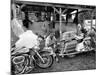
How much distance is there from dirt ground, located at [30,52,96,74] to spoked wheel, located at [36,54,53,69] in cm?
6

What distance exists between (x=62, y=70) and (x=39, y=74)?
1.33 ft

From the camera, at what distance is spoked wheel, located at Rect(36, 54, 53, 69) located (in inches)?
98.3

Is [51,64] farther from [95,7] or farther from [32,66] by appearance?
[95,7]

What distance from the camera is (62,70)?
259 cm

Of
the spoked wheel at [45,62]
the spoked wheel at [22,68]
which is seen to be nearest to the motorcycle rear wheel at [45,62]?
the spoked wheel at [45,62]

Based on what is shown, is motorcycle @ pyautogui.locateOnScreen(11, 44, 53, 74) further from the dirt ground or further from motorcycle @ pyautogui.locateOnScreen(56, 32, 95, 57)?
motorcycle @ pyautogui.locateOnScreen(56, 32, 95, 57)

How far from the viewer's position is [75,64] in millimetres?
2656

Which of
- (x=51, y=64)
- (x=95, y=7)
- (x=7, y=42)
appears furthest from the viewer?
(x=95, y=7)

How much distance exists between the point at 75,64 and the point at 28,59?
32.8 inches

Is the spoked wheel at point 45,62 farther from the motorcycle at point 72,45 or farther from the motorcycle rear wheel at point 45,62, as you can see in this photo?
the motorcycle at point 72,45

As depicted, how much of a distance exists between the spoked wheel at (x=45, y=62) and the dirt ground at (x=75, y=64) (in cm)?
6

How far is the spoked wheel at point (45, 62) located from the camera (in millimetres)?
2498
